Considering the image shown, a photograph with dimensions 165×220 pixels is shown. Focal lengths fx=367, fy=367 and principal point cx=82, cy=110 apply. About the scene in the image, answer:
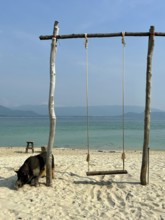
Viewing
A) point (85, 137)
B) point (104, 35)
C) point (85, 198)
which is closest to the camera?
point (85, 198)

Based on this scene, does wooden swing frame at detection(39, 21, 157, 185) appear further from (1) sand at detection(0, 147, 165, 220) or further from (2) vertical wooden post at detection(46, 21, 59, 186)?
(1) sand at detection(0, 147, 165, 220)

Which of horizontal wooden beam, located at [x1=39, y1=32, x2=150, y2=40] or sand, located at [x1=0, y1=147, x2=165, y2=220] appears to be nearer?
sand, located at [x1=0, y1=147, x2=165, y2=220]

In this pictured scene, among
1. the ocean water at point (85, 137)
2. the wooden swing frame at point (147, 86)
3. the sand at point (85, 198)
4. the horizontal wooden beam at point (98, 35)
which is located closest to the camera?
the sand at point (85, 198)

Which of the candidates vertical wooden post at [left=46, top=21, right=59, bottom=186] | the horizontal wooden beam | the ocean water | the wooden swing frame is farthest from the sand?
the ocean water

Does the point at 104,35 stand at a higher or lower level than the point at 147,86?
higher

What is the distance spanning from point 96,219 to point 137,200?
1452 mm

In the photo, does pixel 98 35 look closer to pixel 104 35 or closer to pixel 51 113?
pixel 104 35

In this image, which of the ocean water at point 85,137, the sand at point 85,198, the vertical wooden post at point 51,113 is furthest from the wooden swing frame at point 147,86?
the ocean water at point 85,137

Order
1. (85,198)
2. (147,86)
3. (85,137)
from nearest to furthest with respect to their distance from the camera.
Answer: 1. (85,198)
2. (147,86)
3. (85,137)

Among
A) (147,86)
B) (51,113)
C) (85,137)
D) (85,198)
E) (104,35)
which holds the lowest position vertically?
(85,198)

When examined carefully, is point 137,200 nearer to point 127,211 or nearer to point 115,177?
point 127,211

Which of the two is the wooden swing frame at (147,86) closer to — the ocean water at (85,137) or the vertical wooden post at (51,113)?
the vertical wooden post at (51,113)

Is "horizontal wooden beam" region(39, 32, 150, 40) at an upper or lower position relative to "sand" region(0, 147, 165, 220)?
upper

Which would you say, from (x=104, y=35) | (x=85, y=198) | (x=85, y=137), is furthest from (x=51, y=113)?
(x=85, y=137)
